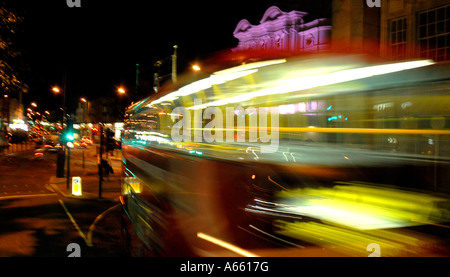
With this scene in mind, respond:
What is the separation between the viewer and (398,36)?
13.4 m

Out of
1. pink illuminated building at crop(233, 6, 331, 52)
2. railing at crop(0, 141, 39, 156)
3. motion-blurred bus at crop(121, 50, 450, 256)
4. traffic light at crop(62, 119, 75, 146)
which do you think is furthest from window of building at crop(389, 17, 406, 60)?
railing at crop(0, 141, 39, 156)

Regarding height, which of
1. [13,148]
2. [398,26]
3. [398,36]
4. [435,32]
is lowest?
[13,148]

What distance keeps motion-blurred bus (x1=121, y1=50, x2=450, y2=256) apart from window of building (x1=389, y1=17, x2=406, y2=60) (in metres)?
10.9

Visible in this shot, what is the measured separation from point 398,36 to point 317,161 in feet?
39.2

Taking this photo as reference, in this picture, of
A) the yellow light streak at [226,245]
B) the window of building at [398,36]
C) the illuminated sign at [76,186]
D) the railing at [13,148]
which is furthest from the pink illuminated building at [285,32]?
the railing at [13,148]

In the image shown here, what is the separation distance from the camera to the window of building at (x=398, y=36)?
1308 cm

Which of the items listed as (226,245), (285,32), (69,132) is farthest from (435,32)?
(69,132)

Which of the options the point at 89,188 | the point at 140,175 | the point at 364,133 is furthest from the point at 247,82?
the point at 89,188

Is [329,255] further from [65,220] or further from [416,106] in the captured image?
[65,220]

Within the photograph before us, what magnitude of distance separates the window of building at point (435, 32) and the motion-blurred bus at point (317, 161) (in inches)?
385

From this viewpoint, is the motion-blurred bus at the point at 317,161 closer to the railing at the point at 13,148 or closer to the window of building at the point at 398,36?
the window of building at the point at 398,36

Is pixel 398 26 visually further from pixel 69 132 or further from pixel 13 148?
pixel 13 148

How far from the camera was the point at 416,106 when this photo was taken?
3.09 m

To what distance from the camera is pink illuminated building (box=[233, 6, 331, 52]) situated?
21.1m
